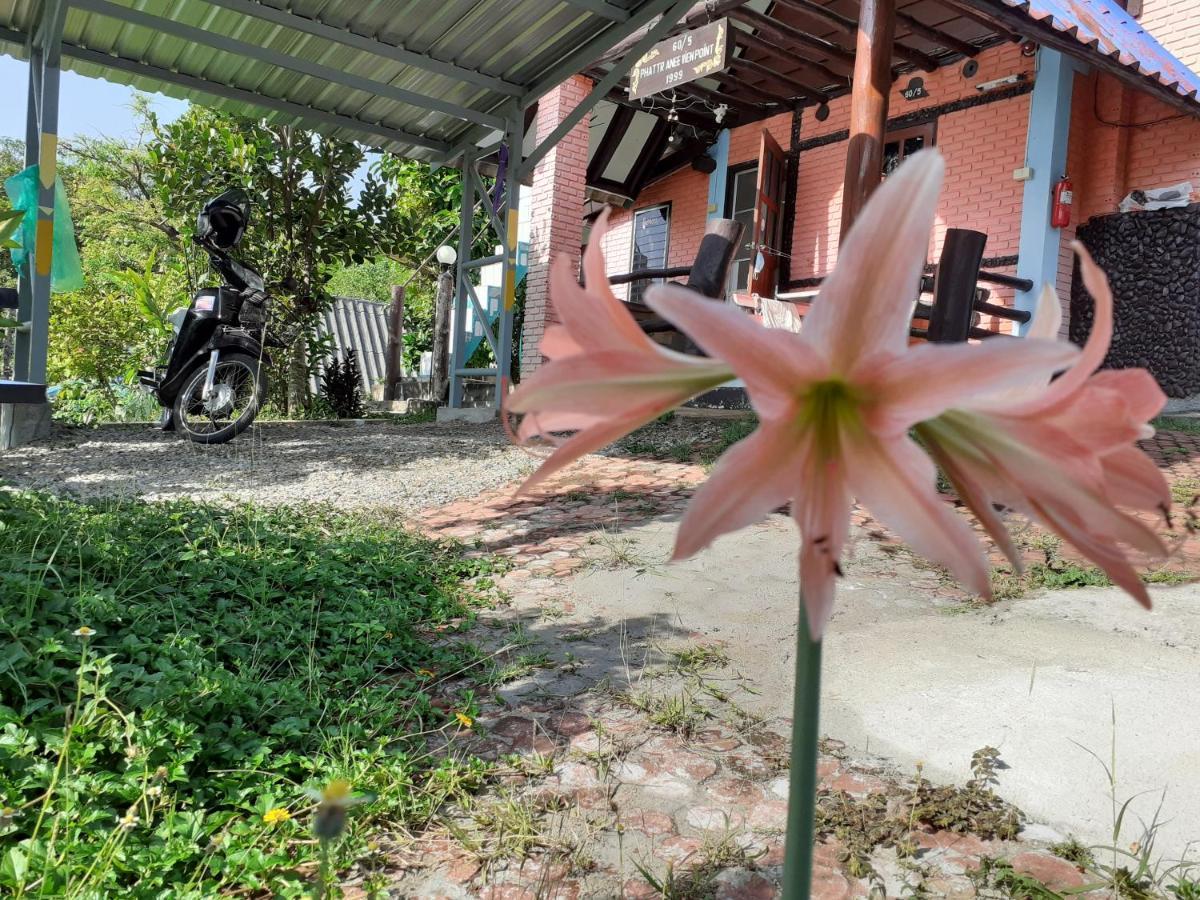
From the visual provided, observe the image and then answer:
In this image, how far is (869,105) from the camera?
5.97 m

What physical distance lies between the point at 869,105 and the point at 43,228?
598cm

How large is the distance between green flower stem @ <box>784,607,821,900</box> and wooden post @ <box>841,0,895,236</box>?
18.7 feet

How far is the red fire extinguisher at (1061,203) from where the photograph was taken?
8.07 meters

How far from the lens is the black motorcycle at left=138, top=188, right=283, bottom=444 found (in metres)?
6.30

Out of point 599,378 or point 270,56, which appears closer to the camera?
point 599,378

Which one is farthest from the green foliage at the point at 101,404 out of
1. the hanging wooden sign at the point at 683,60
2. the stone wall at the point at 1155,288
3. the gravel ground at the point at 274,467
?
the stone wall at the point at 1155,288

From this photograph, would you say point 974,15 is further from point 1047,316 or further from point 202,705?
point 1047,316

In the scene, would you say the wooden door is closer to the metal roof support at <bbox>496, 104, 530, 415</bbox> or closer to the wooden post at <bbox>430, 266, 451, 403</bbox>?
the metal roof support at <bbox>496, 104, 530, 415</bbox>

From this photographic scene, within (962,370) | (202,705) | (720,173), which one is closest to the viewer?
(962,370)

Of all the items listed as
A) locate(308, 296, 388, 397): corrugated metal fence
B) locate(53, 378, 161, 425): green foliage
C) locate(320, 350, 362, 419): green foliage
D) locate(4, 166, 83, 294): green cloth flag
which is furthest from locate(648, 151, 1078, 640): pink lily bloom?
locate(308, 296, 388, 397): corrugated metal fence

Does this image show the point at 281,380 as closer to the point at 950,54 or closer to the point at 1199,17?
the point at 950,54

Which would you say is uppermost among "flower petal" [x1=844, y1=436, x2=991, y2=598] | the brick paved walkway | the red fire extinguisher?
the red fire extinguisher

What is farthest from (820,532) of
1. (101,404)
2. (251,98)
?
(101,404)

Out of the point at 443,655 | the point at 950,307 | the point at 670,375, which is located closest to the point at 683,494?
the point at 950,307
